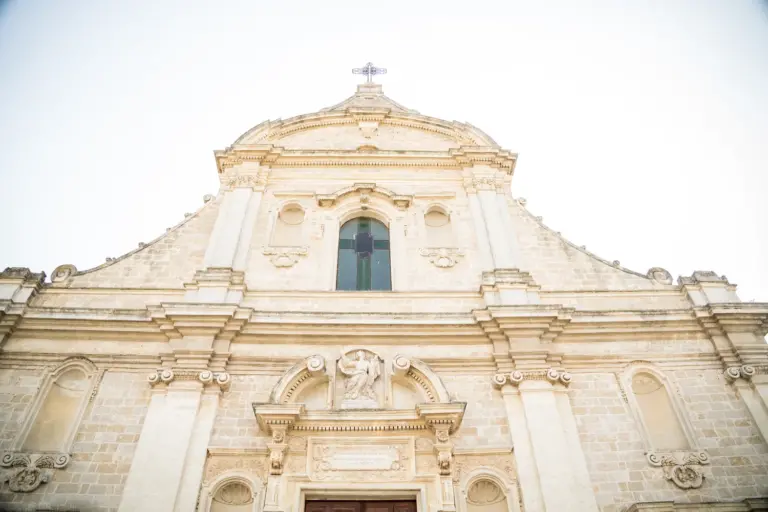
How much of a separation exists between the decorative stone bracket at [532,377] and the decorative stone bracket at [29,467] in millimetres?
6733

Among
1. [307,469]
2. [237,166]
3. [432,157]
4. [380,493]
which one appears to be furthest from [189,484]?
[432,157]

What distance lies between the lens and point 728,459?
8.88 meters

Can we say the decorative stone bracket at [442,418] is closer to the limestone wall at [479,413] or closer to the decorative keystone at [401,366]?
the limestone wall at [479,413]

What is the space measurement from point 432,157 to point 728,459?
327 inches

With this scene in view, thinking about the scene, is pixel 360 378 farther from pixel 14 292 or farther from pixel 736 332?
pixel 736 332

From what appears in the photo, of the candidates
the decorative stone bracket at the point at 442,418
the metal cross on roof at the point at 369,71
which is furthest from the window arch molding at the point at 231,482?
the metal cross on roof at the point at 369,71

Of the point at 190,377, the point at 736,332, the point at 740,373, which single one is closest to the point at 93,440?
the point at 190,377

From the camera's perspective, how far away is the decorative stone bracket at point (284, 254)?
11.6 metres

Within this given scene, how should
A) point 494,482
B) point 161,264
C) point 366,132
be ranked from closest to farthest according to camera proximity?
1. point 494,482
2. point 161,264
3. point 366,132

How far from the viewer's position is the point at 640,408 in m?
9.67

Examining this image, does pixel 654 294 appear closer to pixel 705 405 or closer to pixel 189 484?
pixel 705 405

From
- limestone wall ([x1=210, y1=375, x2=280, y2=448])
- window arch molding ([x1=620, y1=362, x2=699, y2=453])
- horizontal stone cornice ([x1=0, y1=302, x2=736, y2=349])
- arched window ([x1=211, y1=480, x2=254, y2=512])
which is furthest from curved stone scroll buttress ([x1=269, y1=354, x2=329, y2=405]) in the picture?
window arch molding ([x1=620, y1=362, x2=699, y2=453])

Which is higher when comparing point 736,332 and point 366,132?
point 366,132

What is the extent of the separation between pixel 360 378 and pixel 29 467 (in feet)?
16.6
